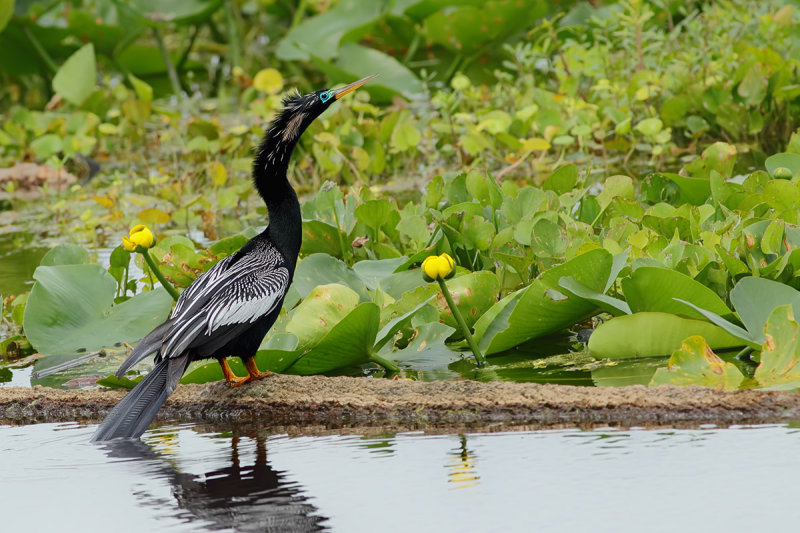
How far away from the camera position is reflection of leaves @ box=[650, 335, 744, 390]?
3230mm

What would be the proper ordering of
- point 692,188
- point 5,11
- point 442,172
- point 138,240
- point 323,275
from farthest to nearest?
1. point 5,11
2. point 442,172
3. point 692,188
4. point 323,275
5. point 138,240

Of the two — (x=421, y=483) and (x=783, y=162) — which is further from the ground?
(x=783, y=162)

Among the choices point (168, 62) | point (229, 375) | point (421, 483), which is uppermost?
point (168, 62)

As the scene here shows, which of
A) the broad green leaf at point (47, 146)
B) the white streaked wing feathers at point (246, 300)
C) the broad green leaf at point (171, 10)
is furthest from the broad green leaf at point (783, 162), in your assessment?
the broad green leaf at point (171, 10)

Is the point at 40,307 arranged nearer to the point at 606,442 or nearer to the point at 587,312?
the point at 587,312

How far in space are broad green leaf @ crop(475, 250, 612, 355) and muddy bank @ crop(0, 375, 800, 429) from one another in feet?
1.34

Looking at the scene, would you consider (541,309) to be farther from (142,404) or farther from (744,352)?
(142,404)

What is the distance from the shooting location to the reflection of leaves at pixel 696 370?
3.23 meters

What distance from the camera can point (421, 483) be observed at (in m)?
2.77

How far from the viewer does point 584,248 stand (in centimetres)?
387

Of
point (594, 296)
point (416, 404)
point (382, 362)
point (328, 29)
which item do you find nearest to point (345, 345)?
point (382, 362)

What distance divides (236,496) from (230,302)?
0.83 m

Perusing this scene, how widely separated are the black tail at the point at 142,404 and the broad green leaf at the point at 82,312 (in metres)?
0.93

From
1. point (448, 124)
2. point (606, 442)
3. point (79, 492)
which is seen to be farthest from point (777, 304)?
point (448, 124)
